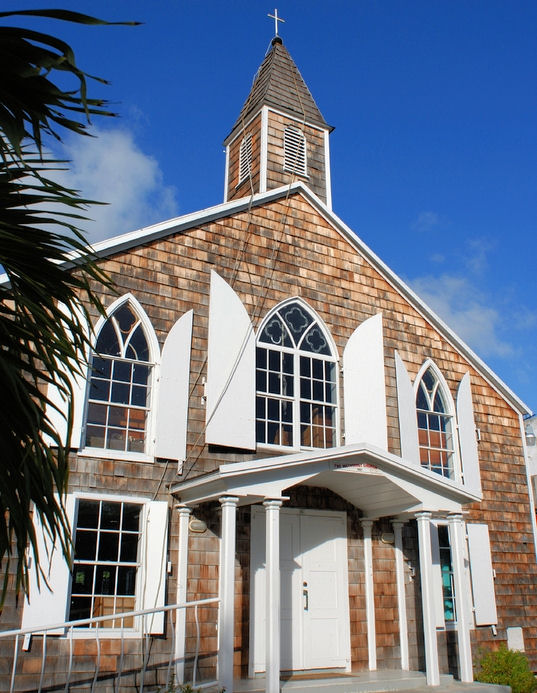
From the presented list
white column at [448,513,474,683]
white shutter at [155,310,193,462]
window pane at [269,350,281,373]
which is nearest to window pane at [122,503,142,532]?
white shutter at [155,310,193,462]

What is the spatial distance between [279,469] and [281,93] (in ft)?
28.4

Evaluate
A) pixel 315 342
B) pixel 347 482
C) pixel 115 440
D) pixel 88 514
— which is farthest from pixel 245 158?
pixel 88 514

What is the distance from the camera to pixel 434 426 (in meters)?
12.9

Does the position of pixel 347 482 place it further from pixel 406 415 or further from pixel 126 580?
pixel 126 580

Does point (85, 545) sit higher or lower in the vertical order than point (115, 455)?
lower

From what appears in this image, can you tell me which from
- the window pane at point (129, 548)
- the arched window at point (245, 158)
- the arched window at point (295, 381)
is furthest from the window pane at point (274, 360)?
the arched window at point (245, 158)

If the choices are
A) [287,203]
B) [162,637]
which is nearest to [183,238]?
[287,203]

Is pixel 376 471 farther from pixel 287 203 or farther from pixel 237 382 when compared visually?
pixel 287 203

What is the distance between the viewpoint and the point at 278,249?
40.1ft

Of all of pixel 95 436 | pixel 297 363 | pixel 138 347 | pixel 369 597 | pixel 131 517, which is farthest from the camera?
pixel 297 363

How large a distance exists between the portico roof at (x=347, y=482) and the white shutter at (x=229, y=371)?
1127mm

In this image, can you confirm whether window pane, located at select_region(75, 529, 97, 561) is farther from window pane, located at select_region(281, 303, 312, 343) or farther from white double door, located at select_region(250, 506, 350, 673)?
window pane, located at select_region(281, 303, 312, 343)

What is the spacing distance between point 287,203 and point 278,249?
100 centimetres

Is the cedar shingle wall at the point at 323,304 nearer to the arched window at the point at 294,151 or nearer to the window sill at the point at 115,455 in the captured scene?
the window sill at the point at 115,455
